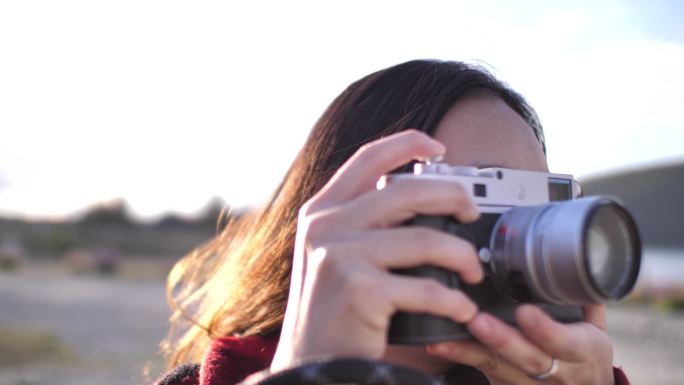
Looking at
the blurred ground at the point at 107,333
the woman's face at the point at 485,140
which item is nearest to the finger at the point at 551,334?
the woman's face at the point at 485,140

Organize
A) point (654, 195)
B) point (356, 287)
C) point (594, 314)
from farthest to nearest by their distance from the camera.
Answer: point (654, 195) < point (594, 314) < point (356, 287)

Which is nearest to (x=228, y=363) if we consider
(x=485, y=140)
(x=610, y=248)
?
(x=485, y=140)

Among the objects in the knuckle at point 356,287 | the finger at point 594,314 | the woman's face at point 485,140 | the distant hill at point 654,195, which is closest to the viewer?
the knuckle at point 356,287

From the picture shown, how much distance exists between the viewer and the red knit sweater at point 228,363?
155 cm

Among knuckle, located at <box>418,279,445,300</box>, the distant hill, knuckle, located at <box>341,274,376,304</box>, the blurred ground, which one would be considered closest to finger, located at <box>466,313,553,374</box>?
knuckle, located at <box>418,279,445,300</box>

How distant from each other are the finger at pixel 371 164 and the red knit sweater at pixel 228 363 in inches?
23.6

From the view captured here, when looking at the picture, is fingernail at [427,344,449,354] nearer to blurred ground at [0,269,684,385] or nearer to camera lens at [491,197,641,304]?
camera lens at [491,197,641,304]

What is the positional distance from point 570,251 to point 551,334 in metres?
0.15

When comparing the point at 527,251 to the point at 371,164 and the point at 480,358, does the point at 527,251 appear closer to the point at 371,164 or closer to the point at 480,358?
the point at 480,358

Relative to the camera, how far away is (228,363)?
1.59 meters

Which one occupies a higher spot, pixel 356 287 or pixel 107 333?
pixel 356 287

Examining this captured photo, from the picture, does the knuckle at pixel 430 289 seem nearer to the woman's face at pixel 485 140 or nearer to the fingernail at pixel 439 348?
the fingernail at pixel 439 348

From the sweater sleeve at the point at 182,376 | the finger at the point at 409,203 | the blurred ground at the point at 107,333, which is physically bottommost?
the blurred ground at the point at 107,333

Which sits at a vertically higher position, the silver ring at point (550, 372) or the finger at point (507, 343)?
the finger at point (507, 343)
